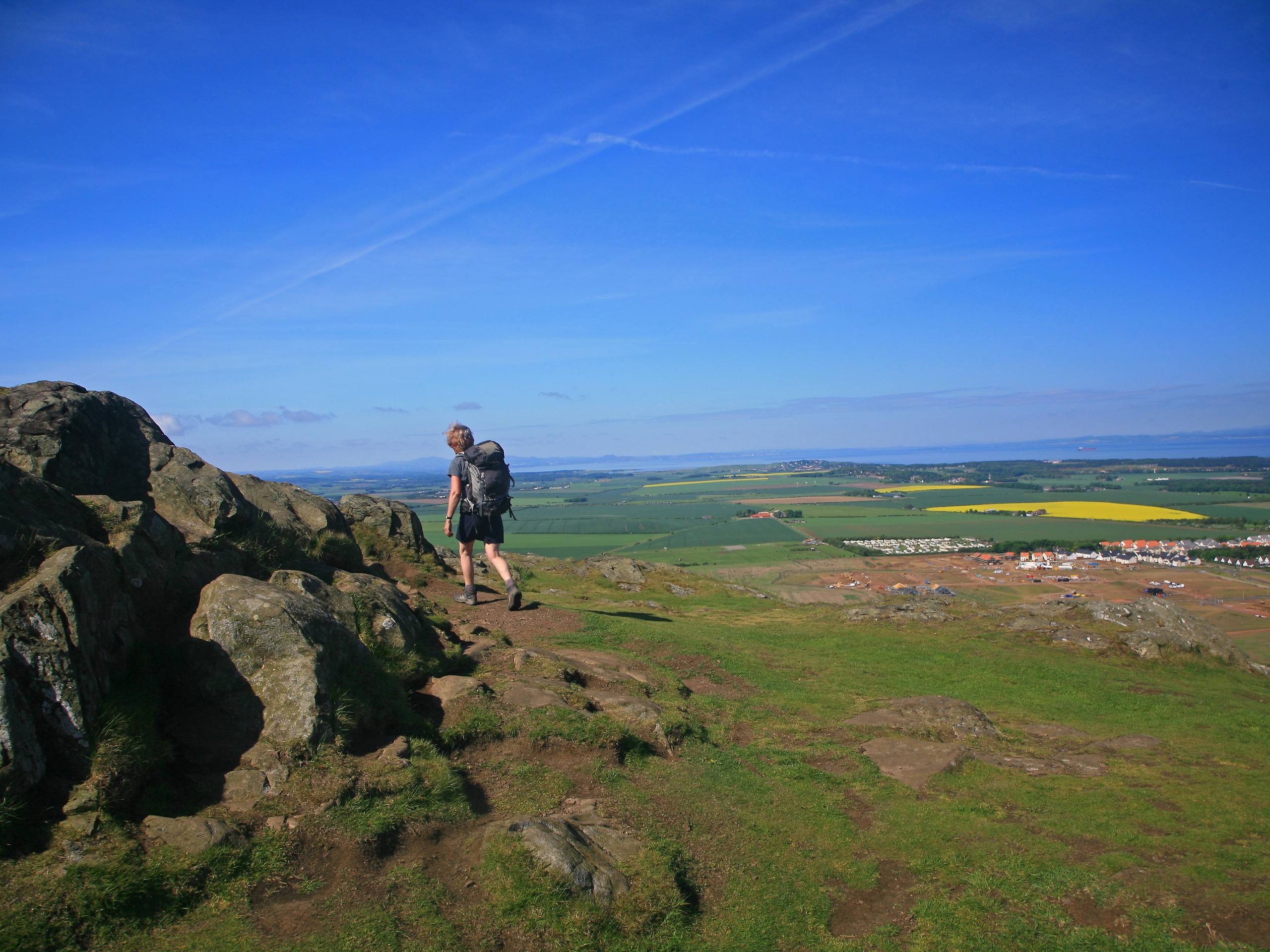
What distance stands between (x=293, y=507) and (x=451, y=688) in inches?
326

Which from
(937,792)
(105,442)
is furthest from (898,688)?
(105,442)

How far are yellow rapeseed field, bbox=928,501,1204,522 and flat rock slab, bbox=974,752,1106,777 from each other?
99.8m

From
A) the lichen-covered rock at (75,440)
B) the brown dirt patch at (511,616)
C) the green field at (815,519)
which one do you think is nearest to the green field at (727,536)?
the green field at (815,519)

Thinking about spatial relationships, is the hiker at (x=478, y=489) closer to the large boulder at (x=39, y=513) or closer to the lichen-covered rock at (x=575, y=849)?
the large boulder at (x=39, y=513)

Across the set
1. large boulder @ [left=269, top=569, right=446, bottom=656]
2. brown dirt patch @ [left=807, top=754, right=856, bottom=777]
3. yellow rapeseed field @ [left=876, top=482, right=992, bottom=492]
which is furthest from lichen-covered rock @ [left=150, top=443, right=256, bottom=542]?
yellow rapeseed field @ [left=876, top=482, right=992, bottom=492]

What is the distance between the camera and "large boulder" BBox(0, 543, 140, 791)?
16.1 ft

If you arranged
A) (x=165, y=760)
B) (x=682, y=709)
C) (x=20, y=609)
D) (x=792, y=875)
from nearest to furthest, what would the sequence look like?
(x=20, y=609) → (x=165, y=760) → (x=792, y=875) → (x=682, y=709)

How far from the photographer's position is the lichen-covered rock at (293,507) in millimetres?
13523

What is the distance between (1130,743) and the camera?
10453mm

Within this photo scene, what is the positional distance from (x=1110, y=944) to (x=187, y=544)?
11619 mm

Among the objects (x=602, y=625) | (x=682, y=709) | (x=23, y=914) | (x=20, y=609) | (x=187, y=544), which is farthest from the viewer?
(x=602, y=625)

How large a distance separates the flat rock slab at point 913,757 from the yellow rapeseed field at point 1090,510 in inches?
3978

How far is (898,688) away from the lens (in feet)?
42.0

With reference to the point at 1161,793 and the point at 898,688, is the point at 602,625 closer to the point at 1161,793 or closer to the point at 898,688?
the point at 898,688
